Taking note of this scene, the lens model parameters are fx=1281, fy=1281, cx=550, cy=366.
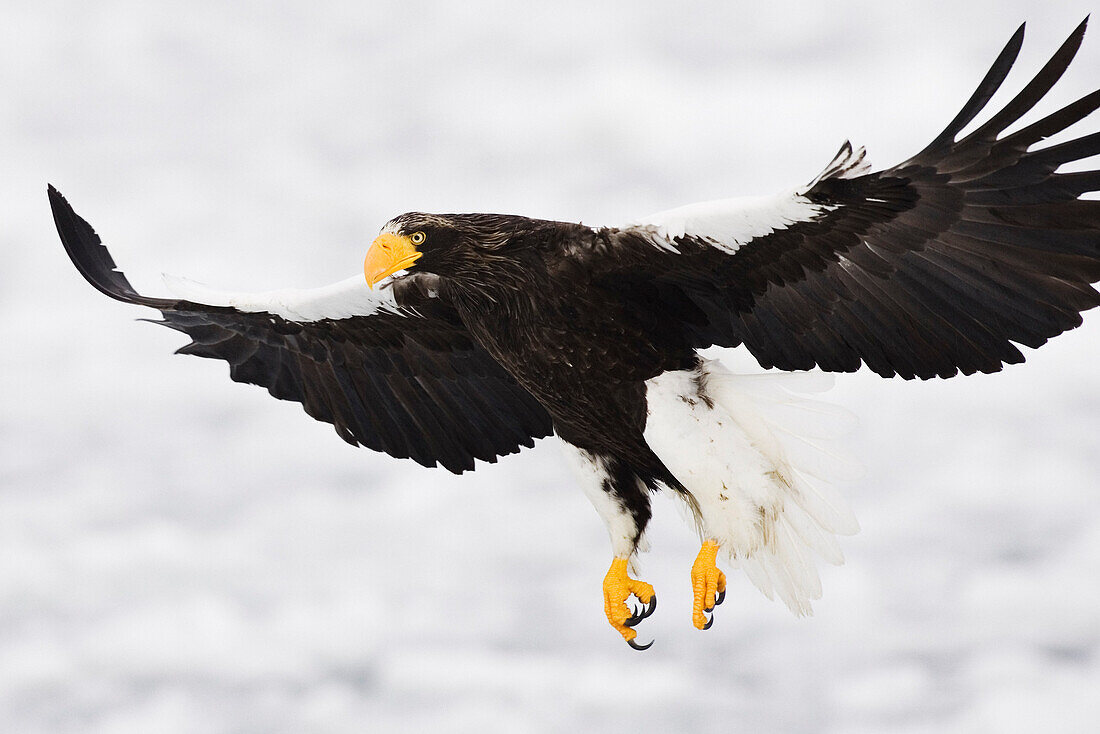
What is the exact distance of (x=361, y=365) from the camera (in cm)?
619

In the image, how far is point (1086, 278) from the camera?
4465 millimetres

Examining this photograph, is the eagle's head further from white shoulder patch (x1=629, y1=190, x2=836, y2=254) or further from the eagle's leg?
the eagle's leg

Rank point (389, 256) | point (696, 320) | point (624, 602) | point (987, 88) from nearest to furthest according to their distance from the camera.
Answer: point (987, 88) → point (389, 256) → point (696, 320) → point (624, 602)

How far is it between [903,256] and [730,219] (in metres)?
0.66

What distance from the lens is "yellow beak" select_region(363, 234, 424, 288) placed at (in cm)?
512

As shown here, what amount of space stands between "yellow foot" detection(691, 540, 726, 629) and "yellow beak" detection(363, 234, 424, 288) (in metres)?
1.72

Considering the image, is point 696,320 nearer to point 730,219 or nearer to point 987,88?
point 730,219

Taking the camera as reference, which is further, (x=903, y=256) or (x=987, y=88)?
(x=903, y=256)

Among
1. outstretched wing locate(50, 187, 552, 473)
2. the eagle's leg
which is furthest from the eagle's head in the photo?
the eagle's leg

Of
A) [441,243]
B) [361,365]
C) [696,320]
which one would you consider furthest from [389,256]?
[696,320]

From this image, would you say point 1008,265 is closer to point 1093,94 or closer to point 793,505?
point 1093,94

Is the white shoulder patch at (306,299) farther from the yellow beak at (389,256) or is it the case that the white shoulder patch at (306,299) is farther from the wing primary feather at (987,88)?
the wing primary feather at (987,88)

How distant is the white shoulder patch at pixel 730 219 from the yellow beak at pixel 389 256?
914mm

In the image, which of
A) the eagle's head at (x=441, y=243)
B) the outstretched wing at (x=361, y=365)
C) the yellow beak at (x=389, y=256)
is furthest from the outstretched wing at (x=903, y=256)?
the outstretched wing at (x=361, y=365)
